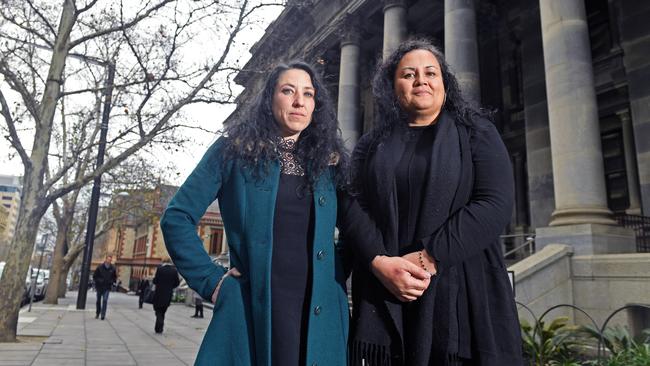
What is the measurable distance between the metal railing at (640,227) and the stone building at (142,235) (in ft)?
57.3

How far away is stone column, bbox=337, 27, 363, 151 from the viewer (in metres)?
18.9

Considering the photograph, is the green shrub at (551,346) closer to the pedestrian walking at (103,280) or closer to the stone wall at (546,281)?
the stone wall at (546,281)

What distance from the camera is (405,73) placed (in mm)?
2457

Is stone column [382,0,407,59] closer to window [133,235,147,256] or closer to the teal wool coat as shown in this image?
the teal wool coat

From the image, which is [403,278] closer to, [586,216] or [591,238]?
[591,238]

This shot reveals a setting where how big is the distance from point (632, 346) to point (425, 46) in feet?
18.4

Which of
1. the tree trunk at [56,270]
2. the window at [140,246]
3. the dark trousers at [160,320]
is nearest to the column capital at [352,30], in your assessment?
the dark trousers at [160,320]

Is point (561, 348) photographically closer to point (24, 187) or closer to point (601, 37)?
point (24, 187)

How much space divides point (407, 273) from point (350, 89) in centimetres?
1771

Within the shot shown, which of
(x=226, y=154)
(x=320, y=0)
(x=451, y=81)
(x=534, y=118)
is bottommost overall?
(x=226, y=154)

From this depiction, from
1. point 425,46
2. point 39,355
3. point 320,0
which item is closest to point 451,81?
point 425,46

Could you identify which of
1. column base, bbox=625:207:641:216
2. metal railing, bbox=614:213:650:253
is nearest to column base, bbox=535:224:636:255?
metal railing, bbox=614:213:650:253

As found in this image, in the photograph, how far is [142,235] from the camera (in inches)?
3135

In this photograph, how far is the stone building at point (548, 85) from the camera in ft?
33.7
